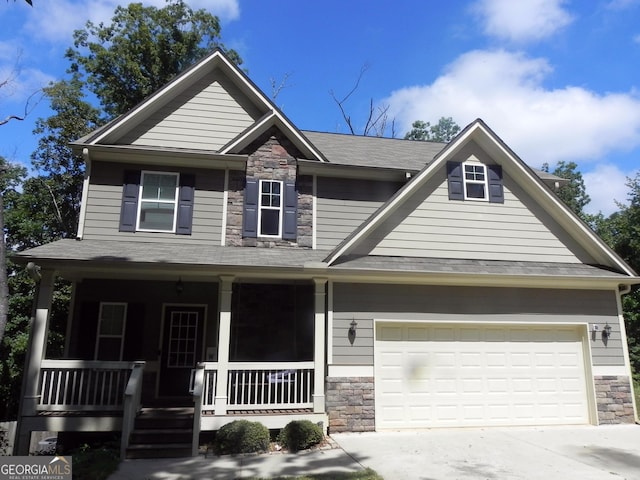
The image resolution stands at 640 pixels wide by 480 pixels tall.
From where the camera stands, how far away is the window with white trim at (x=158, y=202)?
35.1ft

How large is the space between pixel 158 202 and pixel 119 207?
33.4 inches

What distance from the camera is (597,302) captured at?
10117 mm

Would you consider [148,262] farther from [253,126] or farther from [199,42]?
[199,42]

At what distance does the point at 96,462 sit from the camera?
6871mm

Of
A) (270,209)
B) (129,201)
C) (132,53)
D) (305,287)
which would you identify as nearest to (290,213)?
(270,209)

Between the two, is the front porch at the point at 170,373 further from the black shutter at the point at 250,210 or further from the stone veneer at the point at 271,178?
the black shutter at the point at 250,210

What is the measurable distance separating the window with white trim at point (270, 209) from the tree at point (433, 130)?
23.7m

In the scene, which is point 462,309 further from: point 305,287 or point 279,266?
point 279,266

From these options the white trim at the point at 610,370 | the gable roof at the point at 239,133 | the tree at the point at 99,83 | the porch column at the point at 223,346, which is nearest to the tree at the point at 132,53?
the tree at the point at 99,83

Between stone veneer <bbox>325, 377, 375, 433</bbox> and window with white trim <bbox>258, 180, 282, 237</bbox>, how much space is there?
382 centimetres

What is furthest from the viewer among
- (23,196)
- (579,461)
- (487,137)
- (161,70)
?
(161,70)

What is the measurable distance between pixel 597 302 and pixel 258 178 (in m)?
8.03

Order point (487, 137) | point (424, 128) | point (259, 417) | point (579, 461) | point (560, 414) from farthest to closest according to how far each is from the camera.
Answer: point (424, 128) < point (487, 137) < point (560, 414) < point (259, 417) < point (579, 461)

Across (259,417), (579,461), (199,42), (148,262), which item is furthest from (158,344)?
(199,42)
